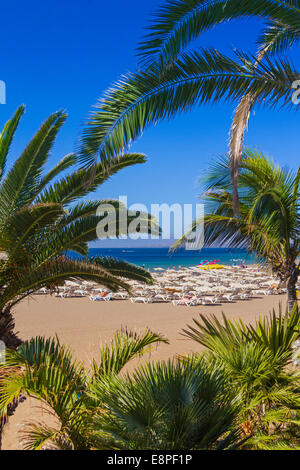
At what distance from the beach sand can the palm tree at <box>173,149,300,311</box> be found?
8.91ft

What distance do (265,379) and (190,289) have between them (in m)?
19.1

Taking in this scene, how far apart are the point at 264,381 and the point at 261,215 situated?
12.4 ft

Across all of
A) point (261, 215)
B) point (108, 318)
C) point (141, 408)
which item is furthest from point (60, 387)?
point (108, 318)

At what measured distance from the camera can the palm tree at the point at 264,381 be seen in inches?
101

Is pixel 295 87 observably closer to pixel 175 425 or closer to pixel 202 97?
pixel 202 97

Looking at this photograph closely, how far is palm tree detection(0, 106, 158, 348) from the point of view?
4.87 meters

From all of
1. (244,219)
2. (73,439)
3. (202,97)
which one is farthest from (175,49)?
(244,219)

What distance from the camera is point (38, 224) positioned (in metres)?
4.95

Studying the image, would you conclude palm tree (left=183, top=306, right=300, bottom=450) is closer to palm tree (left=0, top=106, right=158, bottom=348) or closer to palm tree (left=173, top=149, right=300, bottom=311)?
palm tree (left=0, top=106, right=158, bottom=348)

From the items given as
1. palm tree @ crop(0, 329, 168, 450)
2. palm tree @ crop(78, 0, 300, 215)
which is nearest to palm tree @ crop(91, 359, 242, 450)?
palm tree @ crop(0, 329, 168, 450)

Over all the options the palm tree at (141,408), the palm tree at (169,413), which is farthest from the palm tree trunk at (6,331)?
the palm tree at (169,413)

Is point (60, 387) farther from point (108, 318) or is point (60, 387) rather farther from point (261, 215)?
point (108, 318)

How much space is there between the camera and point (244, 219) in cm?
706

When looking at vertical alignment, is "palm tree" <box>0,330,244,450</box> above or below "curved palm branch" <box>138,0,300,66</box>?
below
